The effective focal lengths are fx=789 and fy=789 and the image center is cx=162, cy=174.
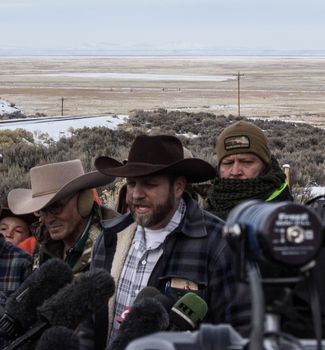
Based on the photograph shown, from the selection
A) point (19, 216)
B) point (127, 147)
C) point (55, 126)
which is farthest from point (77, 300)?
point (55, 126)

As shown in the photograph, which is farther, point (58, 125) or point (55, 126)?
point (58, 125)

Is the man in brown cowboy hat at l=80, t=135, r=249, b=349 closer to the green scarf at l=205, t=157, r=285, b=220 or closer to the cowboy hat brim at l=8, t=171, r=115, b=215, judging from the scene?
the cowboy hat brim at l=8, t=171, r=115, b=215

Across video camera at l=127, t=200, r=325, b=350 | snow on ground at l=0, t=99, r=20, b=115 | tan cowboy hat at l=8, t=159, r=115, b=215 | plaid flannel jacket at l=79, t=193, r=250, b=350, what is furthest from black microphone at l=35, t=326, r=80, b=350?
snow on ground at l=0, t=99, r=20, b=115

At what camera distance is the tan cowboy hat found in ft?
14.6

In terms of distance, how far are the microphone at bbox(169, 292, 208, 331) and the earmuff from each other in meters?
1.81

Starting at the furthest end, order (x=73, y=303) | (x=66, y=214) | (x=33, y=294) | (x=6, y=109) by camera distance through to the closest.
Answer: (x=6, y=109)
(x=66, y=214)
(x=33, y=294)
(x=73, y=303)

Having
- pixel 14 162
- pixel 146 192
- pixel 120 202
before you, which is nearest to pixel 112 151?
pixel 14 162

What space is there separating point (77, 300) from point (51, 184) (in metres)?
2.14

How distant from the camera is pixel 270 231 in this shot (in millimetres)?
1423

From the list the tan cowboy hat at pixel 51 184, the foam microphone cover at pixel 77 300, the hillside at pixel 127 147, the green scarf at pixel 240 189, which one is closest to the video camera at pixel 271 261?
the foam microphone cover at pixel 77 300

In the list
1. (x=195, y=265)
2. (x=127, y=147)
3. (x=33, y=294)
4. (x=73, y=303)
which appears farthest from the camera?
(x=127, y=147)

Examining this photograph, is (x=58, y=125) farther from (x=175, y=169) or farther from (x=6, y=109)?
(x=175, y=169)

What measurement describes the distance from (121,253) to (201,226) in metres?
0.38

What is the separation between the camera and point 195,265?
3.34 meters
